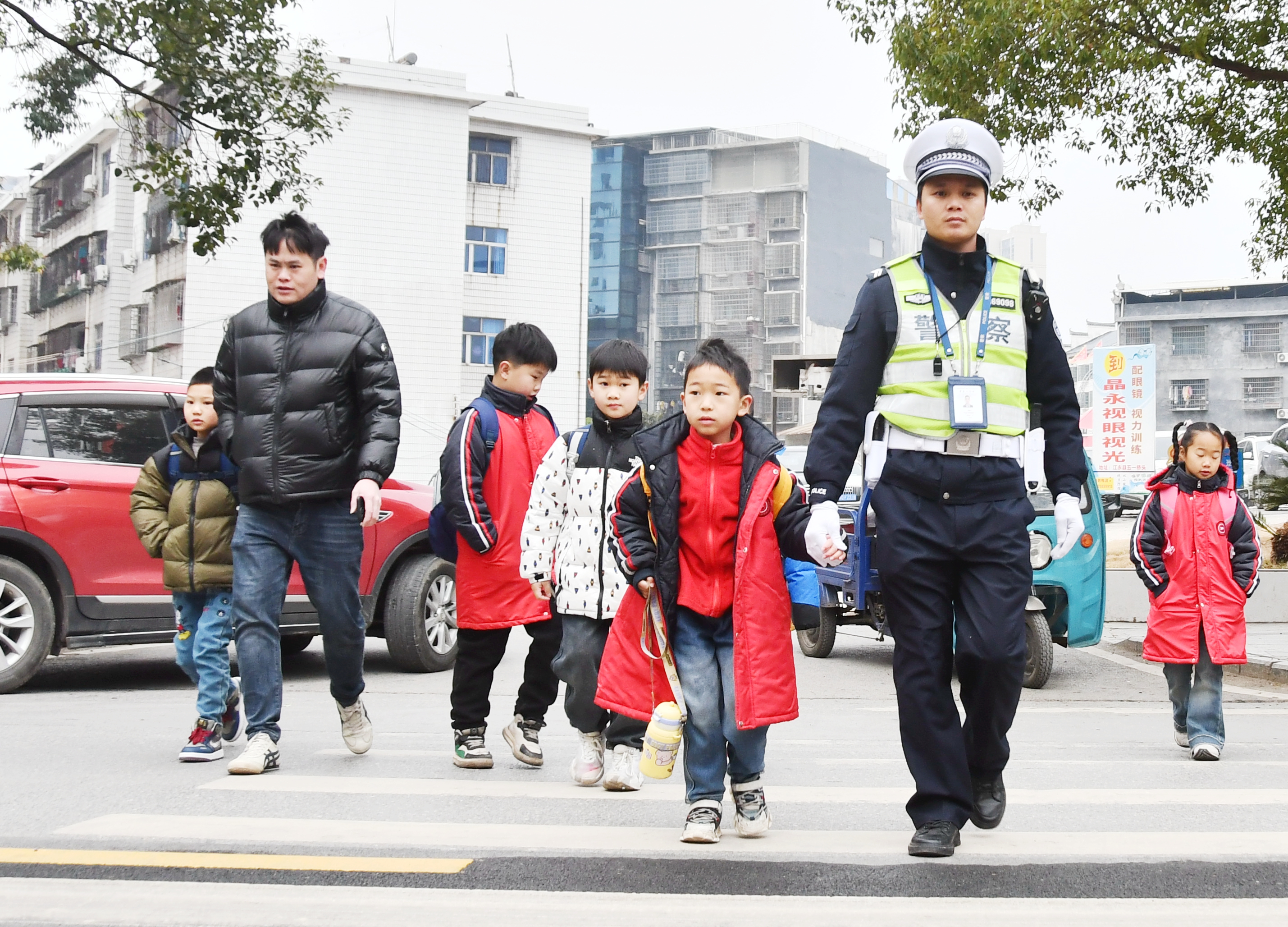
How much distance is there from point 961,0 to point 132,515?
385 inches

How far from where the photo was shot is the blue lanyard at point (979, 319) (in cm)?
401

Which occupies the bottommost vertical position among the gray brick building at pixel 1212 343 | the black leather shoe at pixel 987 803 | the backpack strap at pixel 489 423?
the black leather shoe at pixel 987 803

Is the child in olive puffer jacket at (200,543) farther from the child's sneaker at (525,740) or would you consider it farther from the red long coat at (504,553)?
the child's sneaker at (525,740)

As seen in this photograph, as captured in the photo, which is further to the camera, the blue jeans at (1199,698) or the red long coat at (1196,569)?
the red long coat at (1196,569)

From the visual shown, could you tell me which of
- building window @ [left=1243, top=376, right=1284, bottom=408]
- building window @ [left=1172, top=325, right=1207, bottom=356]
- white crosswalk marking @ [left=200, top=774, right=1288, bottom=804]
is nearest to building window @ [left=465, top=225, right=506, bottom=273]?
white crosswalk marking @ [left=200, top=774, right=1288, bottom=804]

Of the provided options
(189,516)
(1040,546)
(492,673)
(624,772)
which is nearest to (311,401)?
(189,516)

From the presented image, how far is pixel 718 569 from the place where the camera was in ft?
13.7

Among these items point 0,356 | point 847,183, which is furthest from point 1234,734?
point 847,183

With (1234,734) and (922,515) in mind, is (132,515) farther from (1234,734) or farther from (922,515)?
(1234,734)

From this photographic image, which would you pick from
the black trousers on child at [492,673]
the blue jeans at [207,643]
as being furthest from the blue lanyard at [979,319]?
the blue jeans at [207,643]

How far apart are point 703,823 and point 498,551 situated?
1826mm

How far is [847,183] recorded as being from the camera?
8738cm

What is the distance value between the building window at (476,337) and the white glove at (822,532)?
38099 mm

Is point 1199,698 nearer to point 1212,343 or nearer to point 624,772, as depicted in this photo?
point 624,772
